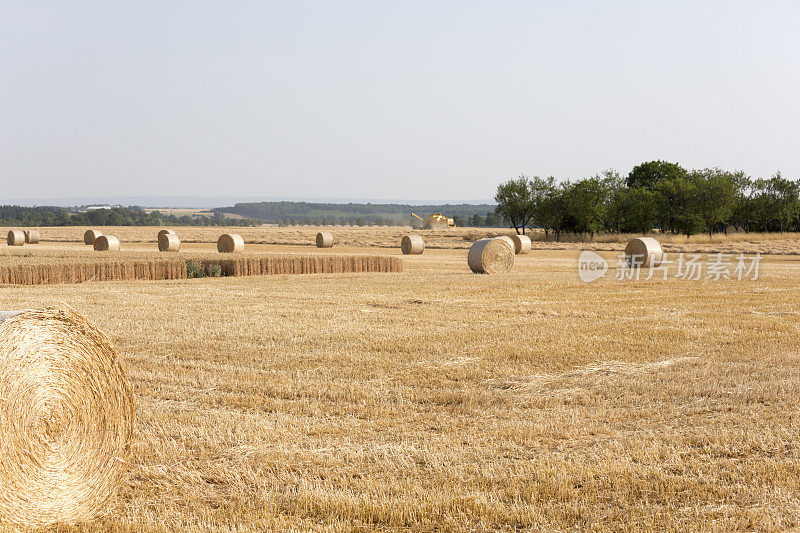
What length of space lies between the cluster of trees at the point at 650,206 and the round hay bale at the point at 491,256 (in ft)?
126

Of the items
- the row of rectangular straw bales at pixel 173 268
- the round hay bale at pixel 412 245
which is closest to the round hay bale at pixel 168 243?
the round hay bale at pixel 412 245

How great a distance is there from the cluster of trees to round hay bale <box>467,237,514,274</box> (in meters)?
38.4

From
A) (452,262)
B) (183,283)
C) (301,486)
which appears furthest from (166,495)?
(452,262)

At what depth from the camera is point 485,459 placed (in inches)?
265

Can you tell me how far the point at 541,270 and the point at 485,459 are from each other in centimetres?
2365

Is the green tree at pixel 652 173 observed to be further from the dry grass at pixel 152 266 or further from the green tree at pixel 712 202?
the dry grass at pixel 152 266

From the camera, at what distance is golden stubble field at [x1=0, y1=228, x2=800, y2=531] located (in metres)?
5.65

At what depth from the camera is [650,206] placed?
65.1 meters

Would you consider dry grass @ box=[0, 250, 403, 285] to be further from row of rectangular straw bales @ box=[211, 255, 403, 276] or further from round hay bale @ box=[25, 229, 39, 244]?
round hay bale @ box=[25, 229, 39, 244]

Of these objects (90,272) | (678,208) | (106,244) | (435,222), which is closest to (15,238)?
(106,244)

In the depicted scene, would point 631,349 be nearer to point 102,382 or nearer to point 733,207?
point 102,382

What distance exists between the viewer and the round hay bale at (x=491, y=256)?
27766 mm

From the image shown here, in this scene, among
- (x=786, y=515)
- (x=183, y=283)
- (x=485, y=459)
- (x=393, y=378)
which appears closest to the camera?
(x=786, y=515)

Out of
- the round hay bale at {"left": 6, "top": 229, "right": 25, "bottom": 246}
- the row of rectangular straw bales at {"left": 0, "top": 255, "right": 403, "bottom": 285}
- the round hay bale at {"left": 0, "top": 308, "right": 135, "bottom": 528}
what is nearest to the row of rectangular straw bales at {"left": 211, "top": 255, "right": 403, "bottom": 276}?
the row of rectangular straw bales at {"left": 0, "top": 255, "right": 403, "bottom": 285}
